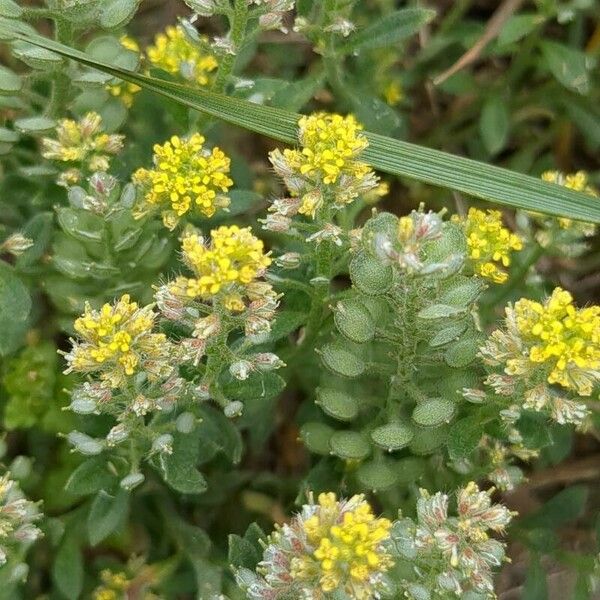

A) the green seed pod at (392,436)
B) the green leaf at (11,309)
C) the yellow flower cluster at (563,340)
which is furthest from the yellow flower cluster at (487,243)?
the green leaf at (11,309)

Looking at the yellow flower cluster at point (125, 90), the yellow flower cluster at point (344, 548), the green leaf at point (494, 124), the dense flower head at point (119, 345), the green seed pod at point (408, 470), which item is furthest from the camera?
the green leaf at point (494, 124)

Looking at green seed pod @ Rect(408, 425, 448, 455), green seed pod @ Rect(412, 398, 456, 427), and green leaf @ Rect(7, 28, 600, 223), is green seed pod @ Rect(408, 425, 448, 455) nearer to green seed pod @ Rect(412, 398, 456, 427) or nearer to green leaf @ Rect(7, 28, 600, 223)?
green seed pod @ Rect(412, 398, 456, 427)

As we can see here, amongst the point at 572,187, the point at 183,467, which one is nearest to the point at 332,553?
the point at 183,467

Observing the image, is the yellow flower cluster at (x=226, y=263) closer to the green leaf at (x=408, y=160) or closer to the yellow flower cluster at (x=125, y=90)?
the green leaf at (x=408, y=160)

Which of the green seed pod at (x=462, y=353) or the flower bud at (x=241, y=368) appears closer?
the flower bud at (x=241, y=368)

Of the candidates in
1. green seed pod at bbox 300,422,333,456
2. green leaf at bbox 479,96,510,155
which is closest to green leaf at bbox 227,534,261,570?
green seed pod at bbox 300,422,333,456

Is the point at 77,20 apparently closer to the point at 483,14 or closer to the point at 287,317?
the point at 287,317

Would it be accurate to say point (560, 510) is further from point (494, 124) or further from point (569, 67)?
point (569, 67)
